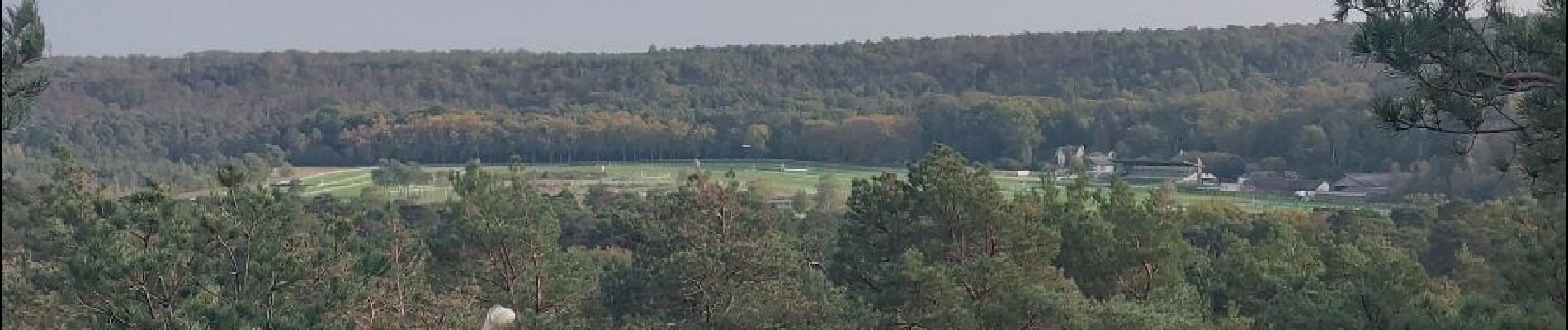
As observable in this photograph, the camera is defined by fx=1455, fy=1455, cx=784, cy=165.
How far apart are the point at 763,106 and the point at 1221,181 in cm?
3628

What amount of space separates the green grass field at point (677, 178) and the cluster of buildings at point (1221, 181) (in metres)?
1.55

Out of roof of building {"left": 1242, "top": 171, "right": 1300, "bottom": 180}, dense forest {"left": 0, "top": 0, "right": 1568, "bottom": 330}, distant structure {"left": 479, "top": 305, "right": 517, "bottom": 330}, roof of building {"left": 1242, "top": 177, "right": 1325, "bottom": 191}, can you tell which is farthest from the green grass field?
distant structure {"left": 479, "top": 305, "right": 517, "bottom": 330}

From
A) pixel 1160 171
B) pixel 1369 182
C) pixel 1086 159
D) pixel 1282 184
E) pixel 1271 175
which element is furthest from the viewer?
pixel 1086 159

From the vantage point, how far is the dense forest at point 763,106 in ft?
176

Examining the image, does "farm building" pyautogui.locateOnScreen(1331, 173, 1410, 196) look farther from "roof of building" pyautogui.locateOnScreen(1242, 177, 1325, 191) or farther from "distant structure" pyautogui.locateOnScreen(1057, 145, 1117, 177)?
"distant structure" pyautogui.locateOnScreen(1057, 145, 1117, 177)

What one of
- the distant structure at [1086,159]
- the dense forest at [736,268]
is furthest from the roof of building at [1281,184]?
the dense forest at [736,268]

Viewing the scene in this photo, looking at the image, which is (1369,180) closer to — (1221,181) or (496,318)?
(1221,181)

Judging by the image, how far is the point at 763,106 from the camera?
82000 millimetres

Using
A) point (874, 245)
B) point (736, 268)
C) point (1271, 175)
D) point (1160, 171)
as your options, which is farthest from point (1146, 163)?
point (736, 268)

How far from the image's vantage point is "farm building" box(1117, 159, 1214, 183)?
49.1 m

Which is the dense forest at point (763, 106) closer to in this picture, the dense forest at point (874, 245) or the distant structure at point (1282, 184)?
the distant structure at point (1282, 184)

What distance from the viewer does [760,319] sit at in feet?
49.5

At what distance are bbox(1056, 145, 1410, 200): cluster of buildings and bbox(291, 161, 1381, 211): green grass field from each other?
155 cm

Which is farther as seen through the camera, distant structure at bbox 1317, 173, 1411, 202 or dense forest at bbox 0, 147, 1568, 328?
distant structure at bbox 1317, 173, 1411, 202
